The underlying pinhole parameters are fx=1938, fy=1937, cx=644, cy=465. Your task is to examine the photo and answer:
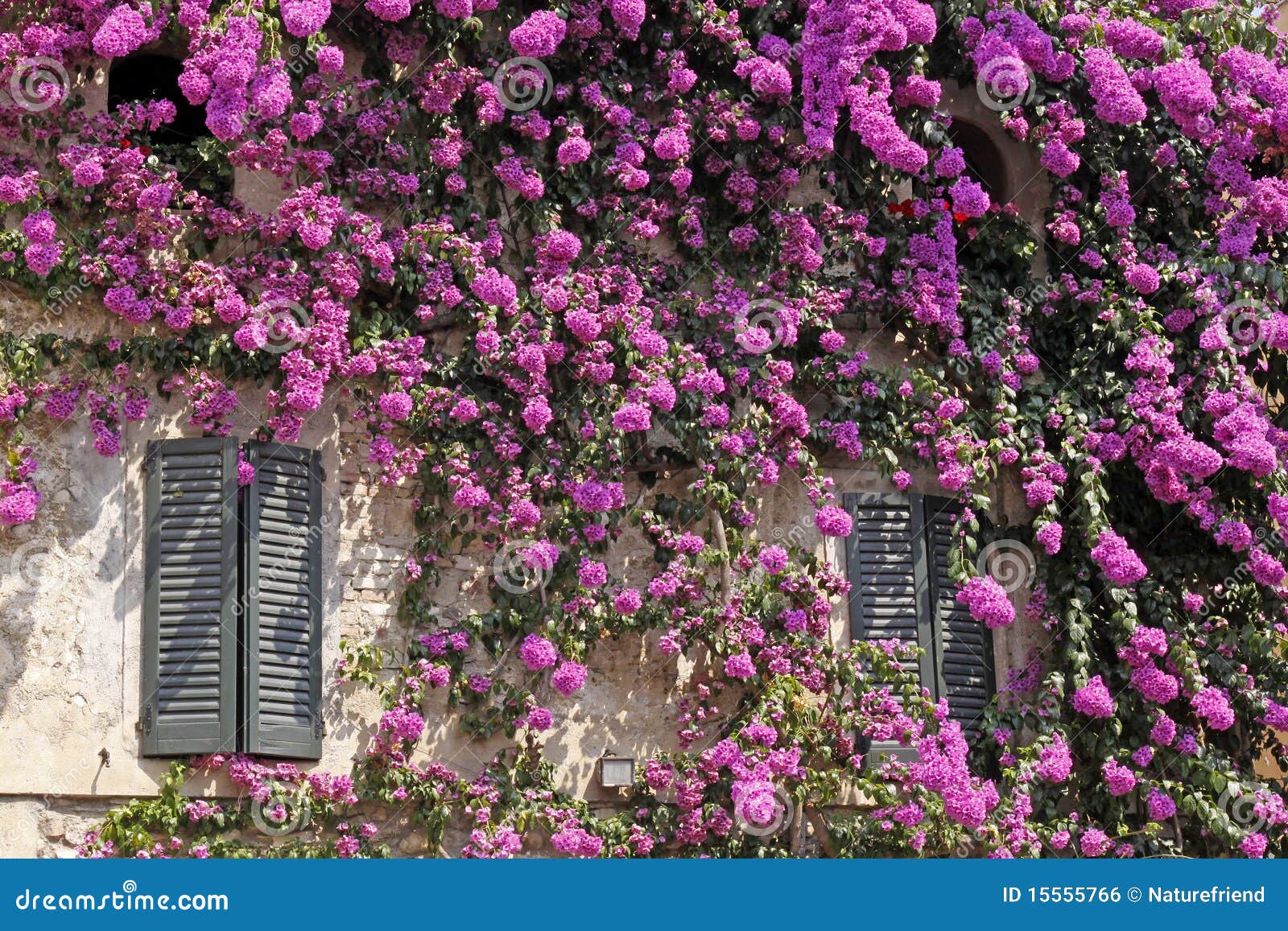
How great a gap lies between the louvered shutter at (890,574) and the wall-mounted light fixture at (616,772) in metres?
1.62

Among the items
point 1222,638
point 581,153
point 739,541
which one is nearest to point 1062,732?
point 1222,638

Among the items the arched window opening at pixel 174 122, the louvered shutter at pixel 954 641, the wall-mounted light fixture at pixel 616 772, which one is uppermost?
the arched window opening at pixel 174 122

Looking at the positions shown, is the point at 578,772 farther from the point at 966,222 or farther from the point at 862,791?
the point at 966,222

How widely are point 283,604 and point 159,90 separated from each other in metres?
3.95

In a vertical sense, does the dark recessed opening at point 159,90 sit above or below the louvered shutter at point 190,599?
above

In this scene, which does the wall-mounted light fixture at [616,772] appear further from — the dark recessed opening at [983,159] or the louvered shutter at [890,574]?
the dark recessed opening at [983,159]

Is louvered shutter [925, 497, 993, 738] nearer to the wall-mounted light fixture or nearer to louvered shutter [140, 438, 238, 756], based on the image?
the wall-mounted light fixture

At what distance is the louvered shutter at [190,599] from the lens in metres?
10.0

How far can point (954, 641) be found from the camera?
11.8m

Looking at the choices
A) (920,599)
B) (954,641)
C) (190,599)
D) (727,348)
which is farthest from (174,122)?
(954,641)

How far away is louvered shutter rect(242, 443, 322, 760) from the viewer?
33.5 ft

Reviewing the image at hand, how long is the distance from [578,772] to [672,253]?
3251mm

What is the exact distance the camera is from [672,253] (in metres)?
11.9

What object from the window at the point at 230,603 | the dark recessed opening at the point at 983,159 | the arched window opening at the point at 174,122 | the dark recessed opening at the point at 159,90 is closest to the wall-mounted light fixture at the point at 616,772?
the window at the point at 230,603
